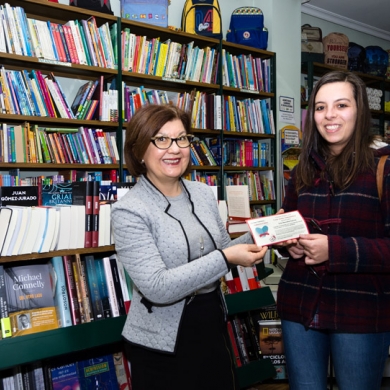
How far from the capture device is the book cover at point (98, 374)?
194cm

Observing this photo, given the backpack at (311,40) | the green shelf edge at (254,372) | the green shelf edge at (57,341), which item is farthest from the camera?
the backpack at (311,40)

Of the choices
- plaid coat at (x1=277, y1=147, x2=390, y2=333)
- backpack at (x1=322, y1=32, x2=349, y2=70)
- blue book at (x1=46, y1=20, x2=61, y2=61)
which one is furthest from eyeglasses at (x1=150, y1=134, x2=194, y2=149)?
backpack at (x1=322, y1=32, x2=349, y2=70)

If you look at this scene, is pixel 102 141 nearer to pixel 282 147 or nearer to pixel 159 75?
pixel 159 75

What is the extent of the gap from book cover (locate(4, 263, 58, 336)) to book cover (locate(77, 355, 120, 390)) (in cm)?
36

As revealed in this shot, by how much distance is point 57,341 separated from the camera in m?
1.67

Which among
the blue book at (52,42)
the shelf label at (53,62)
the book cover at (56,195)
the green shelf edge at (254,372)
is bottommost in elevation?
Result: the green shelf edge at (254,372)

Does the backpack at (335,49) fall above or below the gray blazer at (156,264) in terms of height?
above

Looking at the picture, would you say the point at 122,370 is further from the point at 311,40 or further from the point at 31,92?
the point at 311,40

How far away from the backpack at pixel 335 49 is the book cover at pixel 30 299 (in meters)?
4.39

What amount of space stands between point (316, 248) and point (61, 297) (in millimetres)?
1096

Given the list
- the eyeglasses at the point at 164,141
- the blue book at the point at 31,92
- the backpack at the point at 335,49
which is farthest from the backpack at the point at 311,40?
the eyeglasses at the point at 164,141

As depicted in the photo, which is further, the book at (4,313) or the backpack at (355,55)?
the backpack at (355,55)

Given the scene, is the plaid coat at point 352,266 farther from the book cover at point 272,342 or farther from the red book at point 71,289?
the book cover at point 272,342

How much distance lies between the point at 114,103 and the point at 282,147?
1.93 meters
